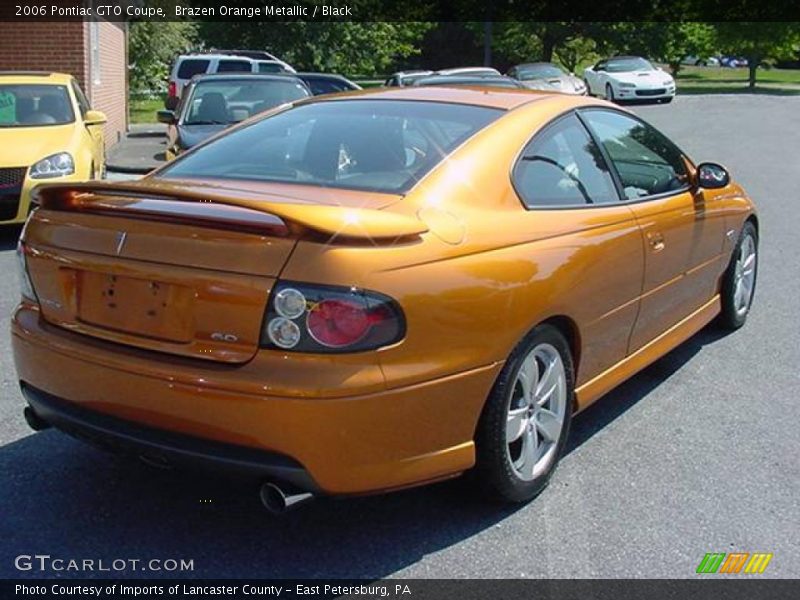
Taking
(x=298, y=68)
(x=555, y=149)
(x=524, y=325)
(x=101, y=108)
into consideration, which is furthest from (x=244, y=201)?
(x=298, y=68)

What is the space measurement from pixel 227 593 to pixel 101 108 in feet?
47.7

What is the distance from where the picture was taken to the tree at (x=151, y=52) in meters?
28.8

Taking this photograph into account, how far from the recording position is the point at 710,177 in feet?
16.7

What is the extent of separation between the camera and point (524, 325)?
3.46 m

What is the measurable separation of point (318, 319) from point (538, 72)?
2537cm

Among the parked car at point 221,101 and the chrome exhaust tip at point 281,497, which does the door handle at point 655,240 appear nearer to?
the chrome exhaust tip at point 281,497

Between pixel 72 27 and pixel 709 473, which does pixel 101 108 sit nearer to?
pixel 72 27

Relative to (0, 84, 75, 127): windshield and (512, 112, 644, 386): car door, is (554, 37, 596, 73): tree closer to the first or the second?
(0, 84, 75, 127): windshield

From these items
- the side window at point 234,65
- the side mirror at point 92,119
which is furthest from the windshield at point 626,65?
the side mirror at point 92,119

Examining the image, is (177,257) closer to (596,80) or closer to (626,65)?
(596,80)

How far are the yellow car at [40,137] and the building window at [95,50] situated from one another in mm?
4959

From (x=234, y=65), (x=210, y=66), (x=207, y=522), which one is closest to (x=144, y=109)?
(x=210, y=66)
